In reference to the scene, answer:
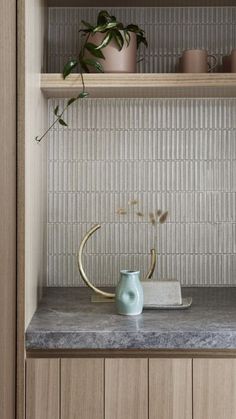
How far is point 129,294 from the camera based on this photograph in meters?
1.99

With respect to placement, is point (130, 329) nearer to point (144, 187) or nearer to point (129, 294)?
point (129, 294)

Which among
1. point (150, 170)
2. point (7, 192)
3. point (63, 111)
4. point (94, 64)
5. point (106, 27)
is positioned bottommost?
point (7, 192)

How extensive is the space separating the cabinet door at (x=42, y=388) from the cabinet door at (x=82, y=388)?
2 cm

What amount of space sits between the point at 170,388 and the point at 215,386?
4.8 inches

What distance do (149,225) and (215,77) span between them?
656 millimetres

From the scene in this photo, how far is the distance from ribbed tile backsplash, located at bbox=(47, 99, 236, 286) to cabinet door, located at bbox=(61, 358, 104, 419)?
72cm

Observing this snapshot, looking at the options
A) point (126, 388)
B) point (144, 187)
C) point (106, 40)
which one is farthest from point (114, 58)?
point (126, 388)

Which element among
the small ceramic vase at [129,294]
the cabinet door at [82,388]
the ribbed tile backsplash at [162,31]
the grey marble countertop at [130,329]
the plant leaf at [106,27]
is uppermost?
the ribbed tile backsplash at [162,31]

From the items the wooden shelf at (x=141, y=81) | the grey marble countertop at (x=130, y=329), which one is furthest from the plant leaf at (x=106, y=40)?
the grey marble countertop at (x=130, y=329)

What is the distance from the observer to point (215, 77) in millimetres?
2102

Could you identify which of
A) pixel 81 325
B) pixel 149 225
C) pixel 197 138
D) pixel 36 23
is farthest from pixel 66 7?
pixel 81 325

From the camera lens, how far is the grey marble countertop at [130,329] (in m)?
1.80

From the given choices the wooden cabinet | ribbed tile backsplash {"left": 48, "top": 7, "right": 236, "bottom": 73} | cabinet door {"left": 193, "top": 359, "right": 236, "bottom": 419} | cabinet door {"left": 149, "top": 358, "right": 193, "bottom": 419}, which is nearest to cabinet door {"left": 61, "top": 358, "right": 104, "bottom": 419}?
the wooden cabinet

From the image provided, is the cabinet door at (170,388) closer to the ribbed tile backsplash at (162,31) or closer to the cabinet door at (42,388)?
the cabinet door at (42,388)
